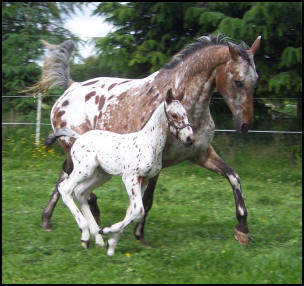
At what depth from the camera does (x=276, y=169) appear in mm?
10609

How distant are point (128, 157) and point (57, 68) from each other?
2800 mm

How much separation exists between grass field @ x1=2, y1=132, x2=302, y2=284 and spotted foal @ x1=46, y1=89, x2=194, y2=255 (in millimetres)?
341

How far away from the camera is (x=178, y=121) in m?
4.94

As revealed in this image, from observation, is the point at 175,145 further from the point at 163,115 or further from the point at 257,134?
the point at 257,134

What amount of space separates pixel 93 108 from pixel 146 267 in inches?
95.7

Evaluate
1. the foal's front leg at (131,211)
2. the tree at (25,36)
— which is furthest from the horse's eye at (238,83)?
the tree at (25,36)

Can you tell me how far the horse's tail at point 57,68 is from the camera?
24.2 feet

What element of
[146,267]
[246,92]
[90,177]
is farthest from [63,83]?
[146,267]

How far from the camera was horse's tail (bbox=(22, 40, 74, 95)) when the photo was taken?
291 inches

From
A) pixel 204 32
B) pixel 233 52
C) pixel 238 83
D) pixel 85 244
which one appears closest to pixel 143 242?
pixel 85 244

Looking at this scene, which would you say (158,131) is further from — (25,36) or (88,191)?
(25,36)

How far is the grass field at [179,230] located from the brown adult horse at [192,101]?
432mm

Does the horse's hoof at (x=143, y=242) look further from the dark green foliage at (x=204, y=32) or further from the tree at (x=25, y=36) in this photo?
the tree at (x=25, y=36)

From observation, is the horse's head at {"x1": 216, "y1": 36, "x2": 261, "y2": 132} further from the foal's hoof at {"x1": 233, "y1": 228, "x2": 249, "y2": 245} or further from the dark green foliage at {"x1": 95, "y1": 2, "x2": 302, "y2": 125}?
the dark green foliage at {"x1": 95, "y1": 2, "x2": 302, "y2": 125}
